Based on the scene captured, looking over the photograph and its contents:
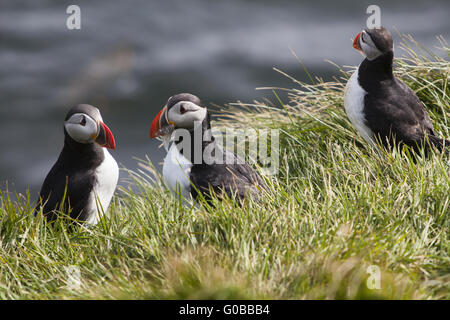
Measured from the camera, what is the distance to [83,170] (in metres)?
4.62

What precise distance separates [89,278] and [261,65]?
10545mm

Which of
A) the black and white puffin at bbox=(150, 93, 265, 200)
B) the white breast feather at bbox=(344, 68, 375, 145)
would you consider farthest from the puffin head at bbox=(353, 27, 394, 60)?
the black and white puffin at bbox=(150, 93, 265, 200)

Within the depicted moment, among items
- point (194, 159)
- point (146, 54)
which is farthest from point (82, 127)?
point (146, 54)

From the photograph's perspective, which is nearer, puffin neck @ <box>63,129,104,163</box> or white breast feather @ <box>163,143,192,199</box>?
white breast feather @ <box>163,143,192,199</box>

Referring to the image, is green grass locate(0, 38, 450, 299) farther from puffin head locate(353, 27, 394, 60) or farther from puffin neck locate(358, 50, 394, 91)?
puffin head locate(353, 27, 394, 60)

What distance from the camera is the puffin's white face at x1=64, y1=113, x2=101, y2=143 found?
441cm

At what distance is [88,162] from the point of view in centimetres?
463

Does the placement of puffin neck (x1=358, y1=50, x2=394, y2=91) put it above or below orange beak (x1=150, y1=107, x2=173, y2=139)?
above

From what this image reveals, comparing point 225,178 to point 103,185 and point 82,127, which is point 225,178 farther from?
point 82,127

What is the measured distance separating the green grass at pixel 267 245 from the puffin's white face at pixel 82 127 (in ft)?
2.05

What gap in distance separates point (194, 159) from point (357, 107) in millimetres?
1563
